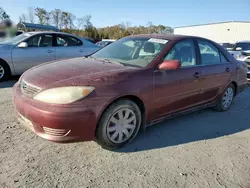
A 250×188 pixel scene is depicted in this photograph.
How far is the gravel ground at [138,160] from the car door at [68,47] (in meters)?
3.55

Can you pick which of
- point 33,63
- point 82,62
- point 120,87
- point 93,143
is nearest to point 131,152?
point 93,143

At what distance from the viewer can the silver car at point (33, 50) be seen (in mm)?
6133

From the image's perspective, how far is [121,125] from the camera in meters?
2.93

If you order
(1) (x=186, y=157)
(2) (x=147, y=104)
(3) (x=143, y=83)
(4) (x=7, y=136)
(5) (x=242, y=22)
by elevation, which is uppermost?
(5) (x=242, y=22)

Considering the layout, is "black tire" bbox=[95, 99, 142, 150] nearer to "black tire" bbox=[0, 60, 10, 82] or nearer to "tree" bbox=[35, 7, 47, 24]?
"black tire" bbox=[0, 60, 10, 82]

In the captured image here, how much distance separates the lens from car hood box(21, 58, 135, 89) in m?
2.62

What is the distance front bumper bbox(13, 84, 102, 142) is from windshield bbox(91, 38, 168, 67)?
44.0 inches

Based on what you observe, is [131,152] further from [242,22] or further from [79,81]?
[242,22]

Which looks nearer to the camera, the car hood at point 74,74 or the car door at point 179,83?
the car hood at point 74,74

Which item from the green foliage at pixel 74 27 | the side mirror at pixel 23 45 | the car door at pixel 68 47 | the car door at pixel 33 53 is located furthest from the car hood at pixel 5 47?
the green foliage at pixel 74 27

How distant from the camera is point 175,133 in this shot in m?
3.54

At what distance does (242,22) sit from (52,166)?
36.0 meters

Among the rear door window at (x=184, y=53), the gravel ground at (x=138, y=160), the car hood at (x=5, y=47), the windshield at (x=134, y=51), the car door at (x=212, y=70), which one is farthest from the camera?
the car hood at (x=5, y=47)

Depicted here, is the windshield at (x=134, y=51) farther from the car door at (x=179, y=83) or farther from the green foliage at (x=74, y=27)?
the green foliage at (x=74, y=27)
